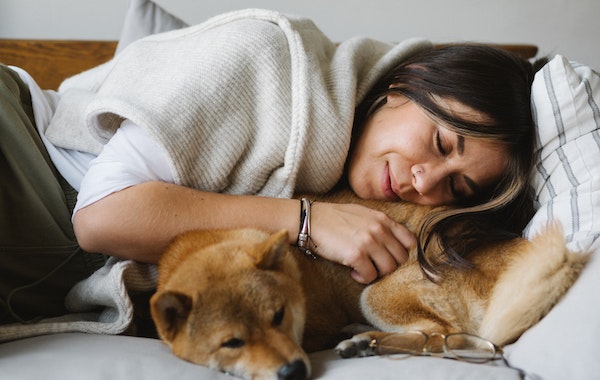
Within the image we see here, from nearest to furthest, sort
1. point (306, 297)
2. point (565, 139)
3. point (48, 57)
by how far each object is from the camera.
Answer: point (306, 297) < point (565, 139) < point (48, 57)

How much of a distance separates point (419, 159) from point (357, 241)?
9.3 inches

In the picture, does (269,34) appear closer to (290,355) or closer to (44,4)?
(290,355)

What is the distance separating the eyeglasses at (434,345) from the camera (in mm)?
1097

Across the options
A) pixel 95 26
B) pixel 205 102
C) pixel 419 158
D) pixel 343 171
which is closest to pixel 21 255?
pixel 205 102

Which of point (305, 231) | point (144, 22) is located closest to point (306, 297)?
point (305, 231)

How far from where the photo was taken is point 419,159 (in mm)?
1314

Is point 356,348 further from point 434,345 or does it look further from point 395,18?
point 395,18

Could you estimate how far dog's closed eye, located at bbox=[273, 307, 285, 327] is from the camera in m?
1.06

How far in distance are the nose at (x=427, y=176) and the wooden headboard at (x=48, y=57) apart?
1.58 meters

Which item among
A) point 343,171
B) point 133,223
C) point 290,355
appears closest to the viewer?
point 290,355

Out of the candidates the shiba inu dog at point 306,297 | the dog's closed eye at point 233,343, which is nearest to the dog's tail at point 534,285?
the shiba inu dog at point 306,297

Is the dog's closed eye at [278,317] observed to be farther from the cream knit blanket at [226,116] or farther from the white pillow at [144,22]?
the white pillow at [144,22]

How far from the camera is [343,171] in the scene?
4.92 feet

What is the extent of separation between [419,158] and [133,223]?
0.64 m
